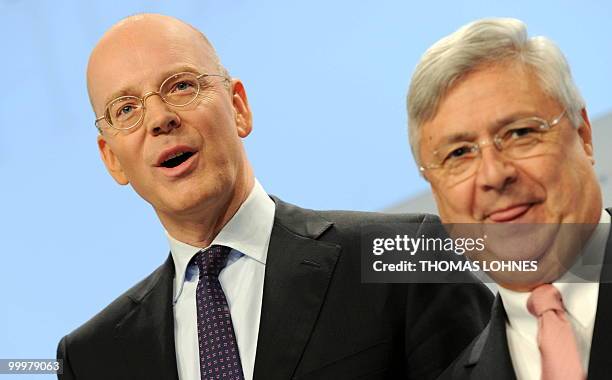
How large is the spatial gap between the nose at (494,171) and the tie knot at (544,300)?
19cm

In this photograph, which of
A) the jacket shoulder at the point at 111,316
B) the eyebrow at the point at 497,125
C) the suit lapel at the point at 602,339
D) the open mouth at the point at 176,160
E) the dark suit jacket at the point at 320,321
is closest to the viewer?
the suit lapel at the point at 602,339

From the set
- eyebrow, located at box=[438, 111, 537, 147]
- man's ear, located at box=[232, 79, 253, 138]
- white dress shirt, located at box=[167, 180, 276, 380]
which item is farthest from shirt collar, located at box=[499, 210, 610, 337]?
man's ear, located at box=[232, 79, 253, 138]

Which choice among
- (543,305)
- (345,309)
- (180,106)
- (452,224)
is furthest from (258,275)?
(543,305)

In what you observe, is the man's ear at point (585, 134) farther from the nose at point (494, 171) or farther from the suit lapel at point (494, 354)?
the suit lapel at point (494, 354)

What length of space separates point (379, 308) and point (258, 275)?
301mm

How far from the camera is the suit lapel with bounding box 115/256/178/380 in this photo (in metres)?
2.45

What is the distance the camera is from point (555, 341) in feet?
6.05

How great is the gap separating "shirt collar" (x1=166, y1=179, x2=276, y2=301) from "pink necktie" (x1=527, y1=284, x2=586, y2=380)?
79cm

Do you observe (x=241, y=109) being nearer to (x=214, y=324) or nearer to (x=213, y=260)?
(x=213, y=260)

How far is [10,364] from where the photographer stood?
2988 mm

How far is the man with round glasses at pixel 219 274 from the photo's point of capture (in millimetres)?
2322

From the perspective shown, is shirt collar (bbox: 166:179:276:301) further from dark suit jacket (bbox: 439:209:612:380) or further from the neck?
dark suit jacket (bbox: 439:209:612:380)

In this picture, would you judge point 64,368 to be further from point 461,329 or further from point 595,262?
point 595,262

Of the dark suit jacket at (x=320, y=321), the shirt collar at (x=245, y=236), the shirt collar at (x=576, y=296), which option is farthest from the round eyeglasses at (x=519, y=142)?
the shirt collar at (x=245, y=236)
